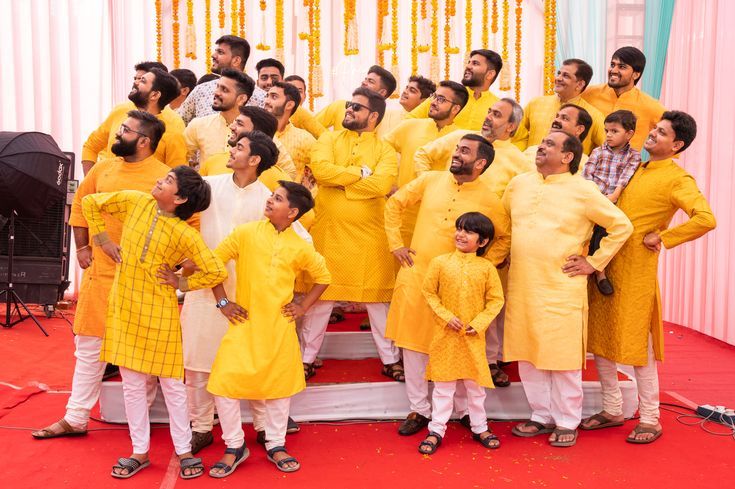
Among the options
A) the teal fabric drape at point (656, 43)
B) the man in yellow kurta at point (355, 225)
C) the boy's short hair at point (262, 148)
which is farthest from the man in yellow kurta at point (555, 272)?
the teal fabric drape at point (656, 43)

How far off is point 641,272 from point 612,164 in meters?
0.60

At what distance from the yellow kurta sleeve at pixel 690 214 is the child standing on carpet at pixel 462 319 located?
0.90m

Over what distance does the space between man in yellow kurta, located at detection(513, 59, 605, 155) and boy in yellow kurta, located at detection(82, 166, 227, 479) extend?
7.63 ft

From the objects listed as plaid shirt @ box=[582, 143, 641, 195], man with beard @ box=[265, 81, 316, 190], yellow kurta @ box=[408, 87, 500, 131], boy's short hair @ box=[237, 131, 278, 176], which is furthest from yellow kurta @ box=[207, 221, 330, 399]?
yellow kurta @ box=[408, 87, 500, 131]

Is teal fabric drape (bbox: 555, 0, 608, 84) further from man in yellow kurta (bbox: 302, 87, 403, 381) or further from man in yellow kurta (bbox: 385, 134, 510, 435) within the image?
man in yellow kurta (bbox: 385, 134, 510, 435)

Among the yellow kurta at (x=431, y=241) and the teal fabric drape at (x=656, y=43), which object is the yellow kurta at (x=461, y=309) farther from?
the teal fabric drape at (x=656, y=43)

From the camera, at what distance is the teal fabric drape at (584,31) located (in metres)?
7.29

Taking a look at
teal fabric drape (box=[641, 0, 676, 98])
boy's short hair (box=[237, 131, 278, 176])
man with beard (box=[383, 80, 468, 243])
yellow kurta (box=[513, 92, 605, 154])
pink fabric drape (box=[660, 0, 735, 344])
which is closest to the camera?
boy's short hair (box=[237, 131, 278, 176])

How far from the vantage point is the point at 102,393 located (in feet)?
13.0

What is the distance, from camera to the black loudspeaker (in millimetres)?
6746

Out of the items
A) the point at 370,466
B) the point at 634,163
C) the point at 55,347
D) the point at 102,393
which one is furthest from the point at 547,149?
the point at 55,347

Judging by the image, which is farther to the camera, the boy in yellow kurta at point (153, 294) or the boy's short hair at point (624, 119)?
the boy's short hair at point (624, 119)

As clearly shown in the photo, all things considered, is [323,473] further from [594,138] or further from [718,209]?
[718,209]

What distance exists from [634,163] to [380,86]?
74.3 inches
